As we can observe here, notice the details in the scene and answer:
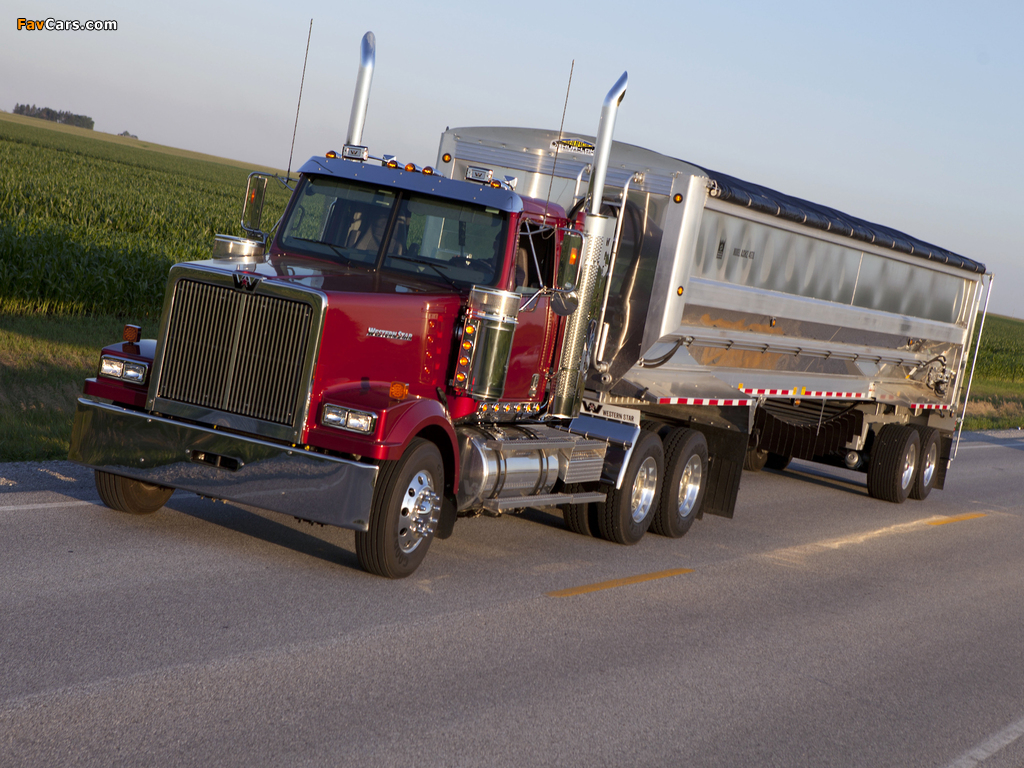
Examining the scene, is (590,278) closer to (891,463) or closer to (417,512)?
(417,512)

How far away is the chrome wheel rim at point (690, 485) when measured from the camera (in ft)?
34.1

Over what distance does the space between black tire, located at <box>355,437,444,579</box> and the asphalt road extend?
17 centimetres

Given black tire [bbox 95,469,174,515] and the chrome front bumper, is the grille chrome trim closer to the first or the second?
the chrome front bumper

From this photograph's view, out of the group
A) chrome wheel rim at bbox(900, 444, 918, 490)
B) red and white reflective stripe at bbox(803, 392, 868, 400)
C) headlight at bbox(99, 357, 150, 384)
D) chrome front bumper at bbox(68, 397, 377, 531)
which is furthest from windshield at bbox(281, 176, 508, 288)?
chrome wheel rim at bbox(900, 444, 918, 490)

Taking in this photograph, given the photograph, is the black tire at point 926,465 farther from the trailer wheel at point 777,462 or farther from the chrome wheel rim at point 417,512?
the chrome wheel rim at point 417,512

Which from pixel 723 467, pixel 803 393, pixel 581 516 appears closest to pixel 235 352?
pixel 581 516

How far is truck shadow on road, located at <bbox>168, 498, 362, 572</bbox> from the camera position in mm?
7746

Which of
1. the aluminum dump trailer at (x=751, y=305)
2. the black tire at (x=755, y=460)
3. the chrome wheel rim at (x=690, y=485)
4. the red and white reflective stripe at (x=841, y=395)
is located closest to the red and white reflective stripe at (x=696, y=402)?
the aluminum dump trailer at (x=751, y=305)

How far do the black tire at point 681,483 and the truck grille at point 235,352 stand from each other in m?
4.34

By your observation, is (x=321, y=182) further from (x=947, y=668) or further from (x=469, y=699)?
(x=947, y=668)

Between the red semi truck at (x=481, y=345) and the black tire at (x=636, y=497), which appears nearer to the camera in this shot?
the red semi truck at (x=481, y=345)

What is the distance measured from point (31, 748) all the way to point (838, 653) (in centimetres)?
493

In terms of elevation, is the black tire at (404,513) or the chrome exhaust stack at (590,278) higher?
the chrome exhaust stack at (590,278)

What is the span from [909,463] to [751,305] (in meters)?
5.20
